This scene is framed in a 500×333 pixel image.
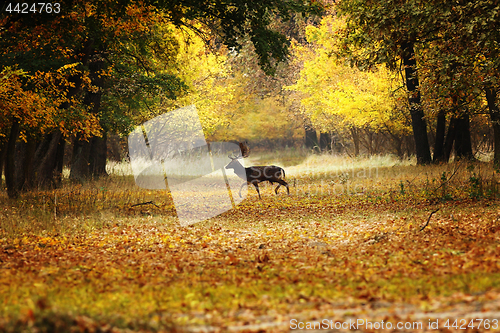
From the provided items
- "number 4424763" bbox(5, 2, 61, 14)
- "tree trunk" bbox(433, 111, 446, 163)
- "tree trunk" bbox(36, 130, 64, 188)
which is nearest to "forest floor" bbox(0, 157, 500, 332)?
"tree trunk" bbox(36, 130, 64, 188)

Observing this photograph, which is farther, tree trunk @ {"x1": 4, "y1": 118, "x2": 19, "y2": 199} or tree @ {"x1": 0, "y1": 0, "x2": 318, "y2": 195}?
tree trunk @ {"x1": 4, "y1": 118, "x2": 19, "y2": 199}

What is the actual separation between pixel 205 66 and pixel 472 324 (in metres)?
30.4

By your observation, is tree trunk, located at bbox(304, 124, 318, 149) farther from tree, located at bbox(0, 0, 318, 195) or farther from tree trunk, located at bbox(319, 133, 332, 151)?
tree, located at bbox(0, 0, 318, 195)

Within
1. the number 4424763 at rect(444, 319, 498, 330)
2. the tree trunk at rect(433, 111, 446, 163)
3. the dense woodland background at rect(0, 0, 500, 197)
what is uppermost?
the dense woodland background at rect(0, 0, 500, 197)

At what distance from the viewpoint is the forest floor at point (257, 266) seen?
4762 millimetres

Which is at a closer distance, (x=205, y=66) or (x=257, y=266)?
(x=257, y=266)

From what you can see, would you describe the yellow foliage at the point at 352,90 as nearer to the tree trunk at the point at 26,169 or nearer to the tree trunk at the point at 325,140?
the tree trunk at the point at 26,169

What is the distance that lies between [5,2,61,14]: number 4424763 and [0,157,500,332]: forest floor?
489 centimetres

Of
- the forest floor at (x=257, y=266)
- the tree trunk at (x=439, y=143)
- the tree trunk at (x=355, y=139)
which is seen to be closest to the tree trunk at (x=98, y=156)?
the forest floor at (x=257, y=266)

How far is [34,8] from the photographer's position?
9.97 meters

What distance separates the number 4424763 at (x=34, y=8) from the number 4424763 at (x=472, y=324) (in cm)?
959

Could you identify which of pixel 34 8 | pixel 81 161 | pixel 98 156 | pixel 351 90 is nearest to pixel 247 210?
pixel 34 8

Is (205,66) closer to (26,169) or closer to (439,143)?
(439,143)

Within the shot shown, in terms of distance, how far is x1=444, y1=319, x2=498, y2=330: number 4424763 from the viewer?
4.43 metres
